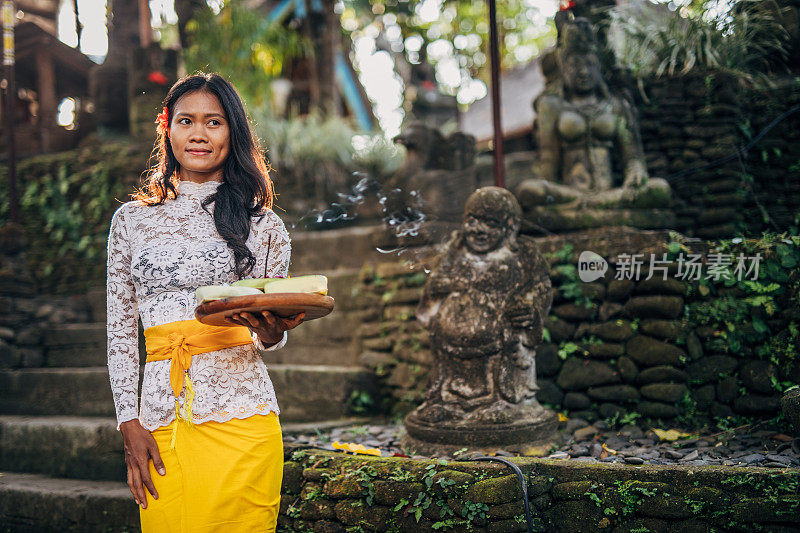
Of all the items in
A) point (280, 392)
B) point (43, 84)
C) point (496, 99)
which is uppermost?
point (43, 84)

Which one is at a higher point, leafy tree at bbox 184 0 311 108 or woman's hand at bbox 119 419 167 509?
leafy tree at bbox 184 0 311 108

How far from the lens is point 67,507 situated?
3.82 meters

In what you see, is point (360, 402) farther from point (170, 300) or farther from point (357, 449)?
point (170, 300)

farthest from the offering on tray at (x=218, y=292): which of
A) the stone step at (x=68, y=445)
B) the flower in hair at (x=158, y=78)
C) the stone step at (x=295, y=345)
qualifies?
the flower in hair at (x=158, y=78)

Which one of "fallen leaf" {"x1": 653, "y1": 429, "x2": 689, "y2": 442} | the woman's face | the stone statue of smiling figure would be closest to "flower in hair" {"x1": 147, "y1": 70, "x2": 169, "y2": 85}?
the stone statue of smiling figure

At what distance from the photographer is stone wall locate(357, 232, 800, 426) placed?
4.03 m

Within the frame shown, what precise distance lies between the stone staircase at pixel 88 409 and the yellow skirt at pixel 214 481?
86.8 inches

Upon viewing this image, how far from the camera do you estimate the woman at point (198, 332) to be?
5.92 ft

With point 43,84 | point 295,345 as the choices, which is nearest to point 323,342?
point 295,345

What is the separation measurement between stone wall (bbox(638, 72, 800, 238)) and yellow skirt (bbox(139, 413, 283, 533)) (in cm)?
511

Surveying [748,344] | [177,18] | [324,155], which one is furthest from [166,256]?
[177,18]

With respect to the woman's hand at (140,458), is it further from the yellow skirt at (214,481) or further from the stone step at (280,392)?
the stone step at (280,392)

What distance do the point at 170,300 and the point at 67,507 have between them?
2.67 metres

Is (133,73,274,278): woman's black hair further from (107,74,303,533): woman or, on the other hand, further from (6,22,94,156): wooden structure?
(6,22,94,156): wooden structure
